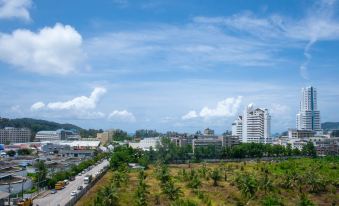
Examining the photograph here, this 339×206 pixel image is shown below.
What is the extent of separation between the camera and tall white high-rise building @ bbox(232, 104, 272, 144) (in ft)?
547

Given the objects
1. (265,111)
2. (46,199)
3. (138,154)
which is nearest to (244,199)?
(46,199)

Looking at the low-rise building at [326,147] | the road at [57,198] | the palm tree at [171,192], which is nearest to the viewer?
the road at [57,198]

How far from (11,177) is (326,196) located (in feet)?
135

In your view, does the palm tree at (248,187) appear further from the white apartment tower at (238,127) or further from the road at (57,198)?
the white apartment tower at (238,127)

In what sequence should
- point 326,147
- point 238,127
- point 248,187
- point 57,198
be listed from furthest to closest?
point 238,127
point 326,147
point 248,187
point 57,198

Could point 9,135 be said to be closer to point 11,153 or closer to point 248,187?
point 11,153

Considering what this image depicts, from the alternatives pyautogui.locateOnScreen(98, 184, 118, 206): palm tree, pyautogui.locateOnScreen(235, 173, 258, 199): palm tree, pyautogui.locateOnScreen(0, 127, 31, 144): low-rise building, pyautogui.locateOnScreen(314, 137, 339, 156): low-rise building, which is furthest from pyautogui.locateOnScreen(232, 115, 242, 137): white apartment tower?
pyautogui.locateOnScreen(98, 184, 118, 206): palm tree

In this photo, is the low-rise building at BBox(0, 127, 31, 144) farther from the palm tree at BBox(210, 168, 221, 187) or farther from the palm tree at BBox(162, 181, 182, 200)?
the palm tree at BBox(162, 181, 182, 200)

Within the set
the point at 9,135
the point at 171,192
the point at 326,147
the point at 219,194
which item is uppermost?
the point at 9,135

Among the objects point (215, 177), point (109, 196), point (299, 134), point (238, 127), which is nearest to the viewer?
point (109, 196)

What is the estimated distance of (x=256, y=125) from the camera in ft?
552

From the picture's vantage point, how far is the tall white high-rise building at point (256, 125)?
167m

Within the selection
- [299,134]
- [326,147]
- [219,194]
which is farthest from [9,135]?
[219,194]

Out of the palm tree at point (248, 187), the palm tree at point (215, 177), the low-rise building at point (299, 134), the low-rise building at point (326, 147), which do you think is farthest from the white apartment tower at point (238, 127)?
the palm tree at point (248, 187)
